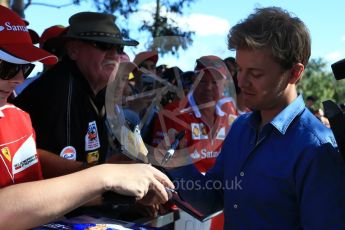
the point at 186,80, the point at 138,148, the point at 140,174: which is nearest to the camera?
the point at 140,174

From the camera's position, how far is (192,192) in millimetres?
2209

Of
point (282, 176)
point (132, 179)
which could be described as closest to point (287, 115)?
point (282, 176)

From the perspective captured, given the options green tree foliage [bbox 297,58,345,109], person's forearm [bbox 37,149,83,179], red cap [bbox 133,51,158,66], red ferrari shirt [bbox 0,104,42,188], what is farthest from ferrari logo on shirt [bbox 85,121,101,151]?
green tree foliage [bbox 297,58,345,109]

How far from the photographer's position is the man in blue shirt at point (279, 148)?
172 centimetres

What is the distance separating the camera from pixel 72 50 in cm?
334

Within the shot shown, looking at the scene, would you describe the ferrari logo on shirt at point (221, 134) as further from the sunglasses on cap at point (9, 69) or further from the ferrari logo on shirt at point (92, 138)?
the sunglasses on cap at point (9, 69)

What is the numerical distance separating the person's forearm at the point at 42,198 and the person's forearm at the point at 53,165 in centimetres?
83

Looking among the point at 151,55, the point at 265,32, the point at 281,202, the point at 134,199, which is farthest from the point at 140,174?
the point at 151,55

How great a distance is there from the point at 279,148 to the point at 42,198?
980 mm

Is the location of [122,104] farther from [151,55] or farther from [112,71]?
[151,55]

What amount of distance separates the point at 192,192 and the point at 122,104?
1.44m

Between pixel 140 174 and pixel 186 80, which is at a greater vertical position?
pixel 140 174

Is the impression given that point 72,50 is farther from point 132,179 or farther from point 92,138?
point 132,179

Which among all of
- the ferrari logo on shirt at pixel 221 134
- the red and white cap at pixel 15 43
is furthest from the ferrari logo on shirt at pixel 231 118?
the red and white cap at pixel 15 43
